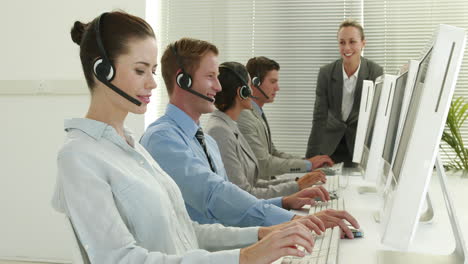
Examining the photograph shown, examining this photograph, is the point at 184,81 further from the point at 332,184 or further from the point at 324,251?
the point at 324,251

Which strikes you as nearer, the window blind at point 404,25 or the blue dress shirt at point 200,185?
the blue dress shirt at point 200,185

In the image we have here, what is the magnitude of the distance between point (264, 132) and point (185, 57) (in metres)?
1.26

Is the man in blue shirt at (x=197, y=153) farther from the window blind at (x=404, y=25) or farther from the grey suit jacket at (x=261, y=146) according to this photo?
the window blind at (x=404, y=25)

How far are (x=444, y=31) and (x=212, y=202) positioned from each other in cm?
105

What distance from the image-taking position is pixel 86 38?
4.26 feet

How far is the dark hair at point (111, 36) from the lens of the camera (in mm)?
1281

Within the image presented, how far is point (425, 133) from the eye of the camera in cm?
101

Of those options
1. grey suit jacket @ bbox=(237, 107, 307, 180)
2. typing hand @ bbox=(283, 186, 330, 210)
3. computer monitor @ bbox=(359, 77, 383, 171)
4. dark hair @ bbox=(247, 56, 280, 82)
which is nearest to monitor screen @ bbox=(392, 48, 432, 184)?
typing hand @ bbox=(283, 186, 330, 210)

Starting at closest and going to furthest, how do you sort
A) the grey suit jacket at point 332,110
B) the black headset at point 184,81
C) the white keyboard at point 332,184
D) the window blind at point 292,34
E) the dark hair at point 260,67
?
the black headset at point 184,81 < the white keyboard at point 332,184 < the dark hair at point 260,67 < the grey suit jacket at point 332,110 < the window blind at point 292,34

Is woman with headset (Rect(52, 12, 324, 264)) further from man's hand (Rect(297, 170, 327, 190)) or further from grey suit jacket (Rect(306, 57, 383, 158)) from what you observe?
grey suit jacket (Rect(306, 57, 383, 158))

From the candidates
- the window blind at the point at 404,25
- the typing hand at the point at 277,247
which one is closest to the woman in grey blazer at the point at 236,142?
the typing hand at the point at 277,247

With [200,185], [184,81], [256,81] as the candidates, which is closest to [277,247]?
[200,185]

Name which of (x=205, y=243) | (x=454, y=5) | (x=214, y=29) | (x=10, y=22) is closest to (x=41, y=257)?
(x=10, y=22)

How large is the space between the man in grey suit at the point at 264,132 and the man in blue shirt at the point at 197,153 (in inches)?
35.7
